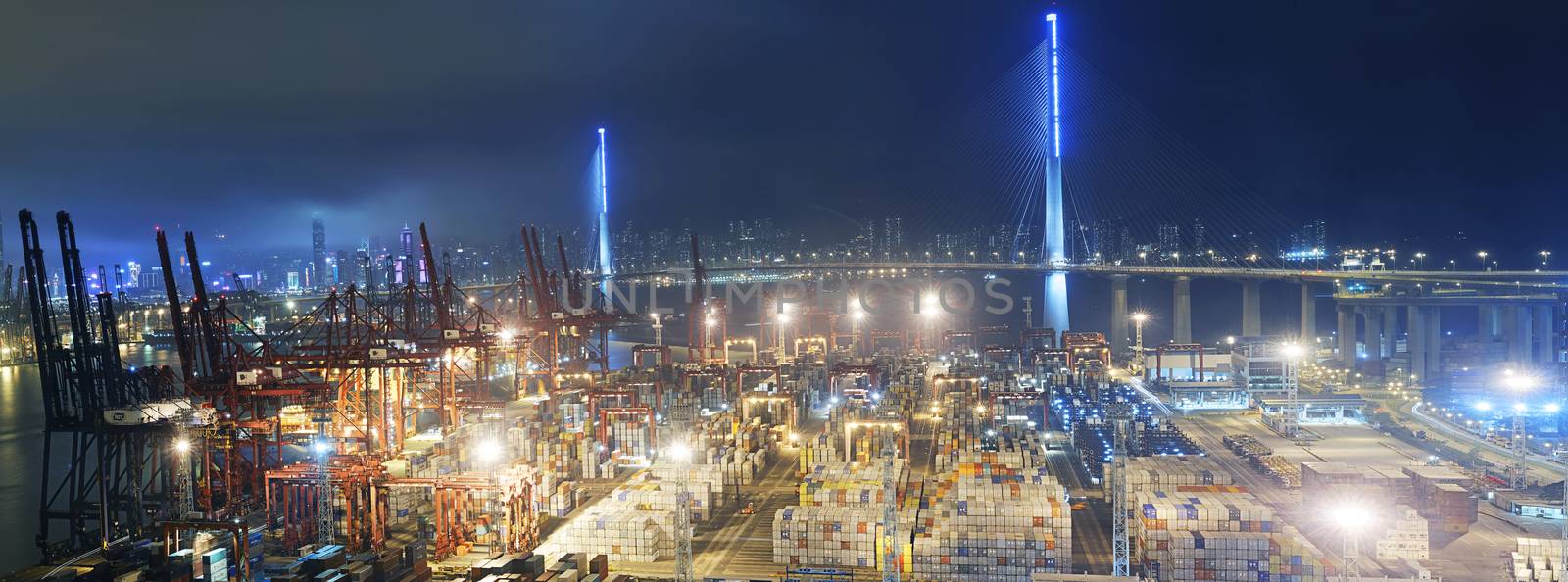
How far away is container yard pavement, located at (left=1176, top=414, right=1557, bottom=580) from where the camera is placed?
10438 millimetres

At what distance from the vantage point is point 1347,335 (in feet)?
101

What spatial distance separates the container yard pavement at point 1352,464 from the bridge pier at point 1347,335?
12.1 meters

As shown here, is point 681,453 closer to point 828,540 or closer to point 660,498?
point 660,498

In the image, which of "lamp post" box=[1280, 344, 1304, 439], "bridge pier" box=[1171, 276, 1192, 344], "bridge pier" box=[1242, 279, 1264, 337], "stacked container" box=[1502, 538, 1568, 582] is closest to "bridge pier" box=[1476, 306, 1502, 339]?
"bridge pier" box=[1242, 279, 1264, 337]

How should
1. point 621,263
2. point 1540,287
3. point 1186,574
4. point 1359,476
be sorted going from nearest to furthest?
point 1186,574 < point 1359,476 < point 1540,287 < point 621,263

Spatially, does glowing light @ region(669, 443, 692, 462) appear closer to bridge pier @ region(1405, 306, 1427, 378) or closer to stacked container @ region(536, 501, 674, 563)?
stacked container @ region(536, 501, 674, 563)

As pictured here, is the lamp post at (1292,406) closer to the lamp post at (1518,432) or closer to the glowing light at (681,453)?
the lamp post at (1518,432)

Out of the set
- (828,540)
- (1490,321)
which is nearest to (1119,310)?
(1490,321)

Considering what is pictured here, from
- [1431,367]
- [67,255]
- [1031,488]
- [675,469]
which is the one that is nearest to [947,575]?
[1031,488]

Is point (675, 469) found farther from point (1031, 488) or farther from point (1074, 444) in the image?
point (1074, 444)

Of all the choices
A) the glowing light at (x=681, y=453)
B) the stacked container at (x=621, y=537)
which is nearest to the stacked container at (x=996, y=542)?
the stacked container at (x=621, y=537)

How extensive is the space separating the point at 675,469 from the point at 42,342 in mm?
9535

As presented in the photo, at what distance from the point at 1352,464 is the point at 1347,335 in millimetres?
17977

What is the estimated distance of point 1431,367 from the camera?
2742 centimetres
